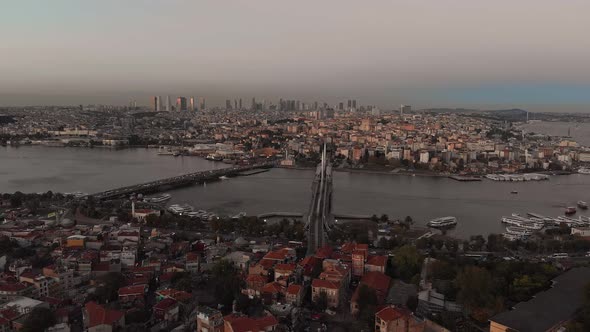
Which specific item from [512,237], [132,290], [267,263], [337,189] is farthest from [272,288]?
[337,189]

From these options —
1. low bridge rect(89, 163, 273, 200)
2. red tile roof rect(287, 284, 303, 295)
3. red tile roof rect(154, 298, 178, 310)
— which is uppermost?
red tile roof rect(287, 284, 303, 295)

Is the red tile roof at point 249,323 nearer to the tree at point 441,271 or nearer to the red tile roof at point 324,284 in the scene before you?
the red tile roof at point 324,284

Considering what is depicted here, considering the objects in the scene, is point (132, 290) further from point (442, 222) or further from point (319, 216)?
point (442, 222)

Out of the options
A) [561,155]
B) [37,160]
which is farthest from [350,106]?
[37,160]

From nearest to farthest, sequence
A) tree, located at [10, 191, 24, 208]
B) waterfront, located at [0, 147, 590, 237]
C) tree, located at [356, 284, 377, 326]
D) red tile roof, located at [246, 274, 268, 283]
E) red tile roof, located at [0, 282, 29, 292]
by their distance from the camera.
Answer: tree, located at [356, 284, 377, 326] < red tile roof, located at [0, 282, 29, 292] < red tile roof, located at [246, 274, 268, 283] < tree, located at [10, 191, 24, 208] < waterfront, located at [0, 147, 590, 237]

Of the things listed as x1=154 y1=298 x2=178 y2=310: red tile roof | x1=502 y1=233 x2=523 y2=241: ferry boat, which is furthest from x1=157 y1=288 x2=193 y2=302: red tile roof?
x1=502 y1=233 x2=523 y2=241: ferry boat

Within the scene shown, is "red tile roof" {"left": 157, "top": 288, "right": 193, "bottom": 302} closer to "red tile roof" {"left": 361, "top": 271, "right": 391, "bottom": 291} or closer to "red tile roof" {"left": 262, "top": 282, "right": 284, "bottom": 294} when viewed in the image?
"red tile roof" {"left": 262, "top": 282, "right": 284, "bottom": 294}
